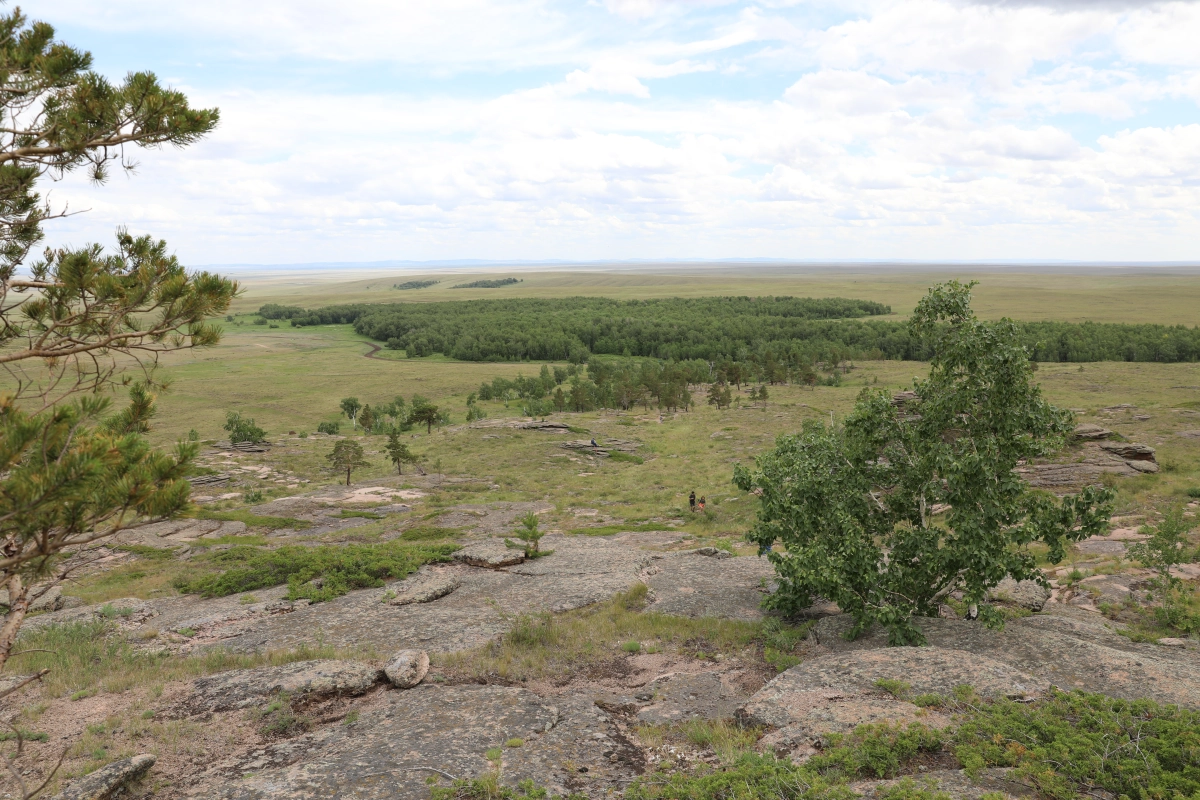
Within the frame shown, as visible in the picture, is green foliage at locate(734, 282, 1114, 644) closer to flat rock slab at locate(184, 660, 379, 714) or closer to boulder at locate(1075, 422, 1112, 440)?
flat rock slab at locate(184, 660, 379, 714)

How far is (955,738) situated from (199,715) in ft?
48.2

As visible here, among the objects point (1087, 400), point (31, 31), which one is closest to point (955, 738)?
point (31, 31)

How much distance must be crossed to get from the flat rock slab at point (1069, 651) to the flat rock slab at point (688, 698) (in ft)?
10.8

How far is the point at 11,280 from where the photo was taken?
32.3 feet

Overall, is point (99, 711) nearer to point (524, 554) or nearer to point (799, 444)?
point (524, 554)

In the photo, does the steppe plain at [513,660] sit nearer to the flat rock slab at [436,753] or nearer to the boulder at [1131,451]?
the flat rock slab at [436,753]

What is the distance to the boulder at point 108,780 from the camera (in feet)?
31.8

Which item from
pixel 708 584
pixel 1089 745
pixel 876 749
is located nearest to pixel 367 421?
pixel 708 584

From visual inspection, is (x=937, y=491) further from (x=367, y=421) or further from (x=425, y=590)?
(x=367, y=421)

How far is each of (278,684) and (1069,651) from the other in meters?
17.5

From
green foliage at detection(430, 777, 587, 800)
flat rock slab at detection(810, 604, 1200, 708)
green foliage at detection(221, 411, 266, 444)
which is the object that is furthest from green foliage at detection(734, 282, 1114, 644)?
green foliage at detection(221, 411, 266, 444)

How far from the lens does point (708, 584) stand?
21.5m

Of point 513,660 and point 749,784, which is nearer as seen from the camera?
point 749,784

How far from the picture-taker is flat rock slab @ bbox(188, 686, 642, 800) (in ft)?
33.4
